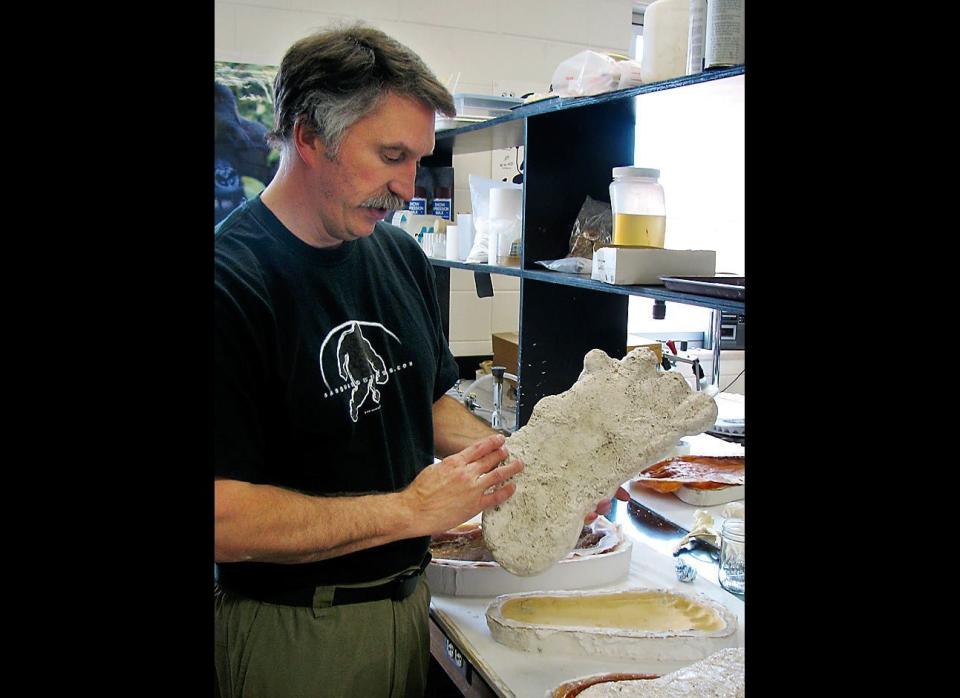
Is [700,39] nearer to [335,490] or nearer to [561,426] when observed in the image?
[561,426]

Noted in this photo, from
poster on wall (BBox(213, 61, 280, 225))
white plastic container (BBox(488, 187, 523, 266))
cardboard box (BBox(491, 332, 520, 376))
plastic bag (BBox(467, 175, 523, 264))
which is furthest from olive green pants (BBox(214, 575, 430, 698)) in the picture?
poster on wall (BBox(213, 61, 280, 225))

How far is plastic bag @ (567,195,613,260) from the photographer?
2076mm

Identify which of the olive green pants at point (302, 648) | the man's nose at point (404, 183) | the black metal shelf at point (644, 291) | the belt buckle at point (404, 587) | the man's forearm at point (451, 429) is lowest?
the olive green pants at point (302, 648)

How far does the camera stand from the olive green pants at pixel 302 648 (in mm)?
1380

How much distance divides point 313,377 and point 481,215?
4.13ft

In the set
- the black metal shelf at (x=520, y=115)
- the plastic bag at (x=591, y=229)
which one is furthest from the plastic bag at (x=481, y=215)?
the plastic bag at (x=591, y=229)

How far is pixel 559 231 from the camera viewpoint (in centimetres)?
218

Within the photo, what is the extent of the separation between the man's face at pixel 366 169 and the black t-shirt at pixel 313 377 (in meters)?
0.07

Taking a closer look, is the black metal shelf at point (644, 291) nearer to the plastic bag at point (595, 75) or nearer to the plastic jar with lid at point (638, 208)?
the plastic jar with lid at point (638, 208)

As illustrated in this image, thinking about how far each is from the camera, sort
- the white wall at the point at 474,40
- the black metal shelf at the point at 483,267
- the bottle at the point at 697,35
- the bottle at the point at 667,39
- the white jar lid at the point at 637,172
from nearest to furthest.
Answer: the bottle at the point at 697,35, the bottle at the point at 667,39, the white jar lid at the point at 637,172, the black metal shelf at the point at 483,267, the white wall at the point at 474,40

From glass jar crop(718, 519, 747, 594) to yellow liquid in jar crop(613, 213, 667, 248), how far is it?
599 mm

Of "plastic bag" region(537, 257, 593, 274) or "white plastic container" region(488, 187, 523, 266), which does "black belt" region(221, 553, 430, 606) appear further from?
"white plastic container" region(488, 187, 523, 266)
